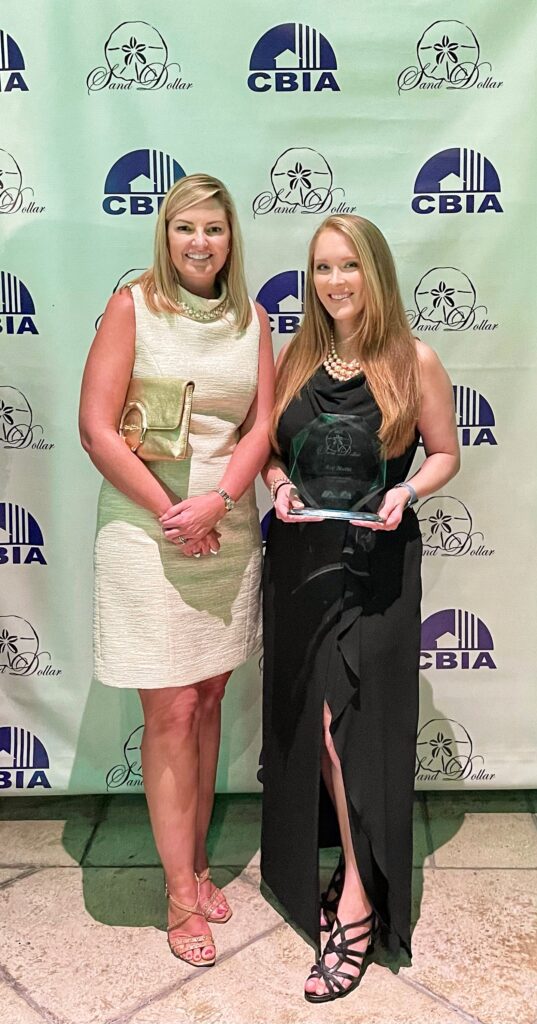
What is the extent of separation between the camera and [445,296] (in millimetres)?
3105

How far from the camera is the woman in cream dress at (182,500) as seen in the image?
236 cm

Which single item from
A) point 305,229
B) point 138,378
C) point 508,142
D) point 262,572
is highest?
point 508,142

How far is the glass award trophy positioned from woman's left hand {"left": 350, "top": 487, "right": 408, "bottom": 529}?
0.11 feet

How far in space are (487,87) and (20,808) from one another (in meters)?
2.92

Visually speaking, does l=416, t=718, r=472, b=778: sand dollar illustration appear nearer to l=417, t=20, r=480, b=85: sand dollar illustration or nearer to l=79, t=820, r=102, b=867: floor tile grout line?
l=79, t=820, r=102, b=867: floor tile grout line

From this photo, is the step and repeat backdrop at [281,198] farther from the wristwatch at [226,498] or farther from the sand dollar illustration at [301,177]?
the wristwatch at [226,498]

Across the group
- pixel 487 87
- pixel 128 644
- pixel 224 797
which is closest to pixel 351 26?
pixel 487 87

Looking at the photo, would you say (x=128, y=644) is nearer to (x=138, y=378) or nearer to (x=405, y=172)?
(x=138, y=378)

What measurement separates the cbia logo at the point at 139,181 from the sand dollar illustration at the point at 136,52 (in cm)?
23

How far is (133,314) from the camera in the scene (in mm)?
2357

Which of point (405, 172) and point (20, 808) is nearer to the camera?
point (405, 172)

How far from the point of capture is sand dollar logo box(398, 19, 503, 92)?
2.98 m

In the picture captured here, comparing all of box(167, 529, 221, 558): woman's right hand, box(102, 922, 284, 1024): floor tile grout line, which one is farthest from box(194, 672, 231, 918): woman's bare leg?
box(167, 529, 221, 558): woman's right hand

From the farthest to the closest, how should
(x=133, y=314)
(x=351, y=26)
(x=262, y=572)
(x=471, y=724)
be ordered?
(x=471, y=724) → (x=351, y=26) → (x=262, y=572) → (x=133, y=314)
